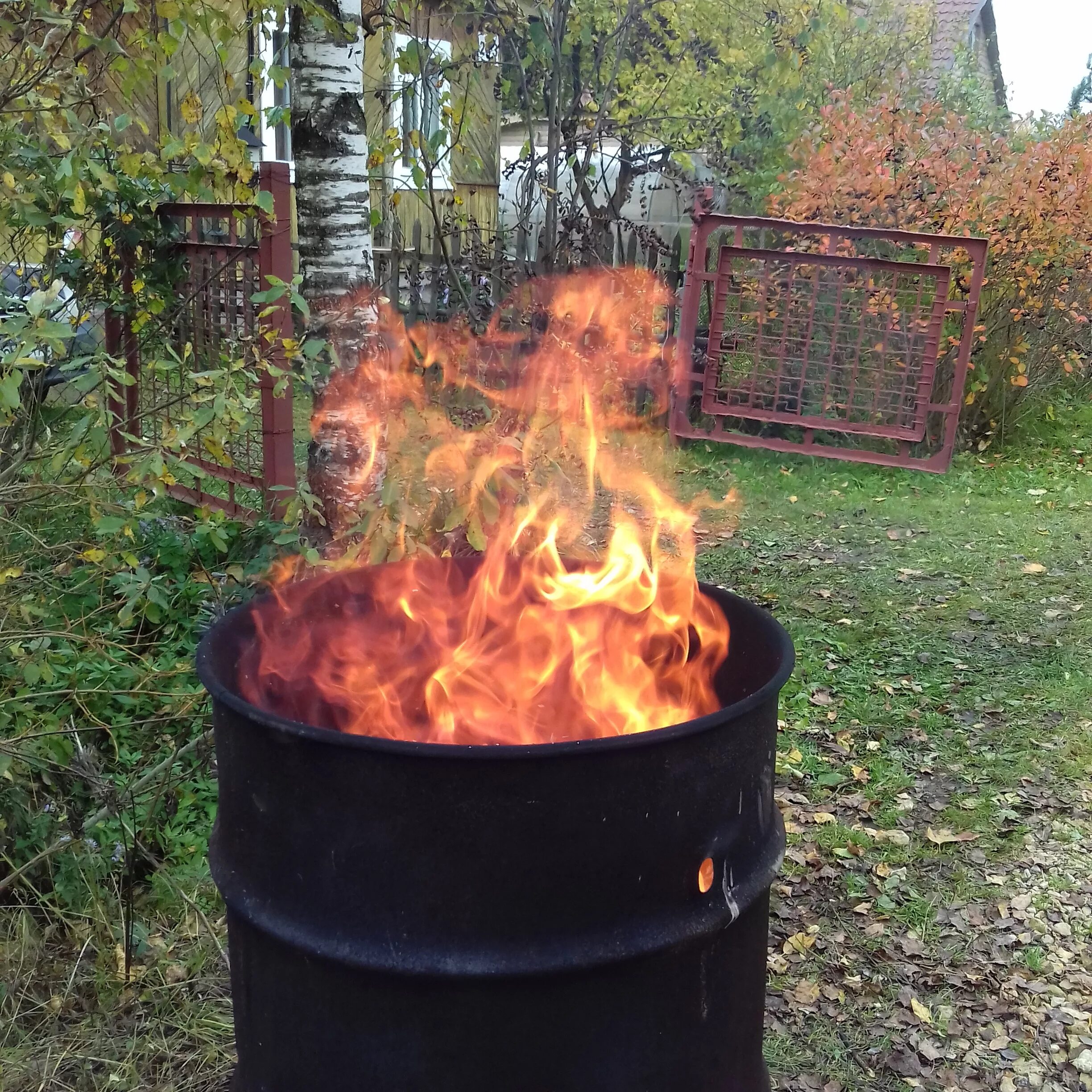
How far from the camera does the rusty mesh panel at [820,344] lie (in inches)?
318

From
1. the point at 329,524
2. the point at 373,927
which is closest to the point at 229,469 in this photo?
the point at 329,524

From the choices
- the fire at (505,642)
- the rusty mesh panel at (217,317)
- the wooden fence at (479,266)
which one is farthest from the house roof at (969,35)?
the fire at (505,642)

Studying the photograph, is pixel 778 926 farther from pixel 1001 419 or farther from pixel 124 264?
pixel 1001 419

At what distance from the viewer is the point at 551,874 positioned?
1.54 m

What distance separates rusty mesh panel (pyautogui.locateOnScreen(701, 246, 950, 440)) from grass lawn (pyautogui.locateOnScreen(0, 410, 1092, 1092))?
2744 millimetres

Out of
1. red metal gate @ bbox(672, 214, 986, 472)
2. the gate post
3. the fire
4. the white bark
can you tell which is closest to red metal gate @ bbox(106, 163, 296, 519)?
the gate post

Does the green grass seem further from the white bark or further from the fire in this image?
the white bark

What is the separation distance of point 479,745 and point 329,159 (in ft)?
10.8

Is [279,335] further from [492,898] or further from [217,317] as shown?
[492,898]

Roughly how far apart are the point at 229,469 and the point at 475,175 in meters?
10.6

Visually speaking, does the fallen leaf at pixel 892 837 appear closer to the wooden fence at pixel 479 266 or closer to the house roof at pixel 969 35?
the wooden fence at pixel 479 266

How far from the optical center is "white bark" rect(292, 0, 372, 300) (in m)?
4.14

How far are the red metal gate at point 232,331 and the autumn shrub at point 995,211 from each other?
5.34 meters

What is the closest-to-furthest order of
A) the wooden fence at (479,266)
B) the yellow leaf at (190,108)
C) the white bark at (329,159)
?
the yellow leaf at (190,108), the white bark at (329,159), the wooden fence at (479,266)
